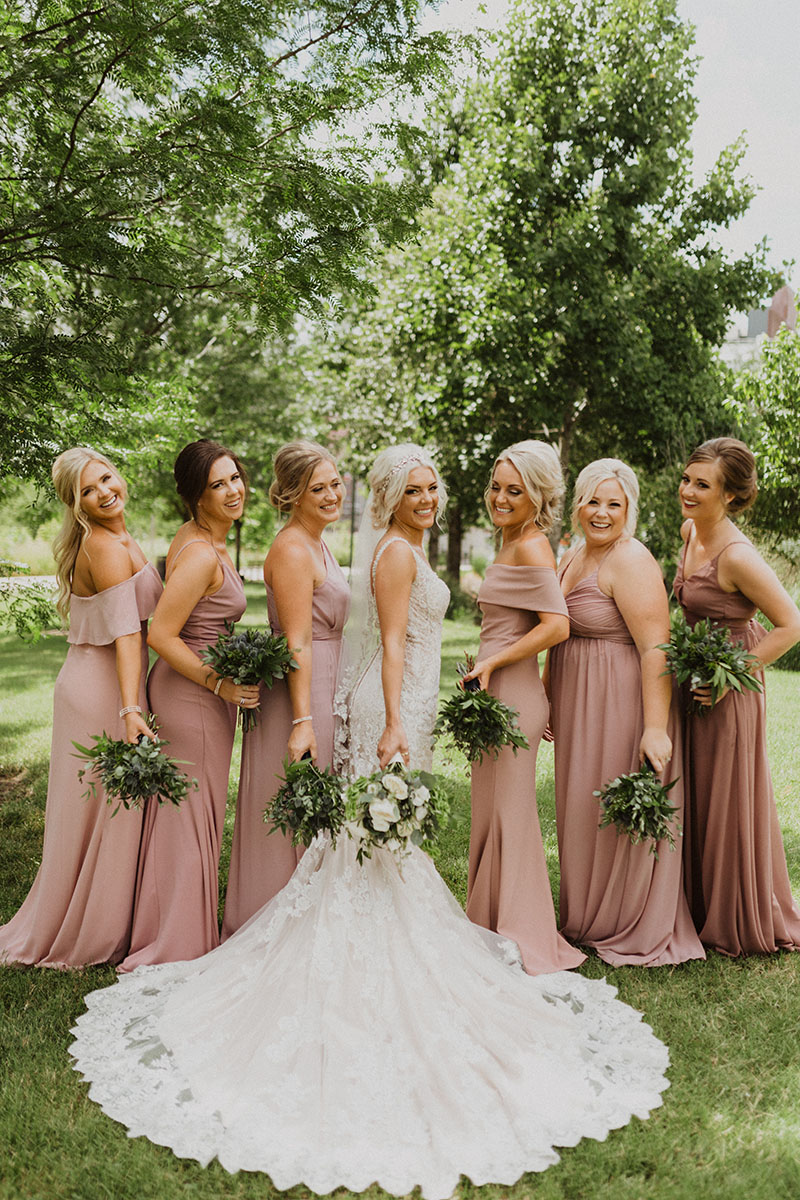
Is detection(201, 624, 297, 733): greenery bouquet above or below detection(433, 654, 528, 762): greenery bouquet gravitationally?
above

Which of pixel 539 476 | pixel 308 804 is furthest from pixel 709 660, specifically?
pixel 308 804

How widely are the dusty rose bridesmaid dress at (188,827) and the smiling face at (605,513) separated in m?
1.99

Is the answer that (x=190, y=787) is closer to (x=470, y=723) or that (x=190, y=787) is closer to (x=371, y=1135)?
(x=470, y=723)

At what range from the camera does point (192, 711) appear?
15.9 ft

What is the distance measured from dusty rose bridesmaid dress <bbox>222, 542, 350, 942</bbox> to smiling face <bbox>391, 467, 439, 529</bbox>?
708 millimetres

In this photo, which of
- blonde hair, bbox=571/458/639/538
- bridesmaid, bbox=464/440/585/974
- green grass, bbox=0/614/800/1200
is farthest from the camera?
blonde hair, bbox=571/458/639/538

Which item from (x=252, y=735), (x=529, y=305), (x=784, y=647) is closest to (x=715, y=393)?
(x=529, y=305)

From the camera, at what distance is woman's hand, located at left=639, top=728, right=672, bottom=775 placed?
4.82 meters

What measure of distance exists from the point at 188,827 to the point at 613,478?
301 cm

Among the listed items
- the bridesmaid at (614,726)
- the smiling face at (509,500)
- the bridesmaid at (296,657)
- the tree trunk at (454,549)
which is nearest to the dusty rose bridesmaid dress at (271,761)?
the bridesmaid at (296,657)

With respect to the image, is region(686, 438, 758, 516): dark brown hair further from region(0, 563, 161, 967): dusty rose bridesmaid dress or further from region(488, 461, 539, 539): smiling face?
region(0, 563, 161, 967): dusty rose bridesmaid dress

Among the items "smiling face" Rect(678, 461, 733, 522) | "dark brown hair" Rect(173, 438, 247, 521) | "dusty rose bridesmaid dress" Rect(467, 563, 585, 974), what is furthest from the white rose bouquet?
"smiling face" Rect(678, 461, 733, 522)

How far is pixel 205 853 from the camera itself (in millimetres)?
4824

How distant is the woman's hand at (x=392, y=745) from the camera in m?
4.11
